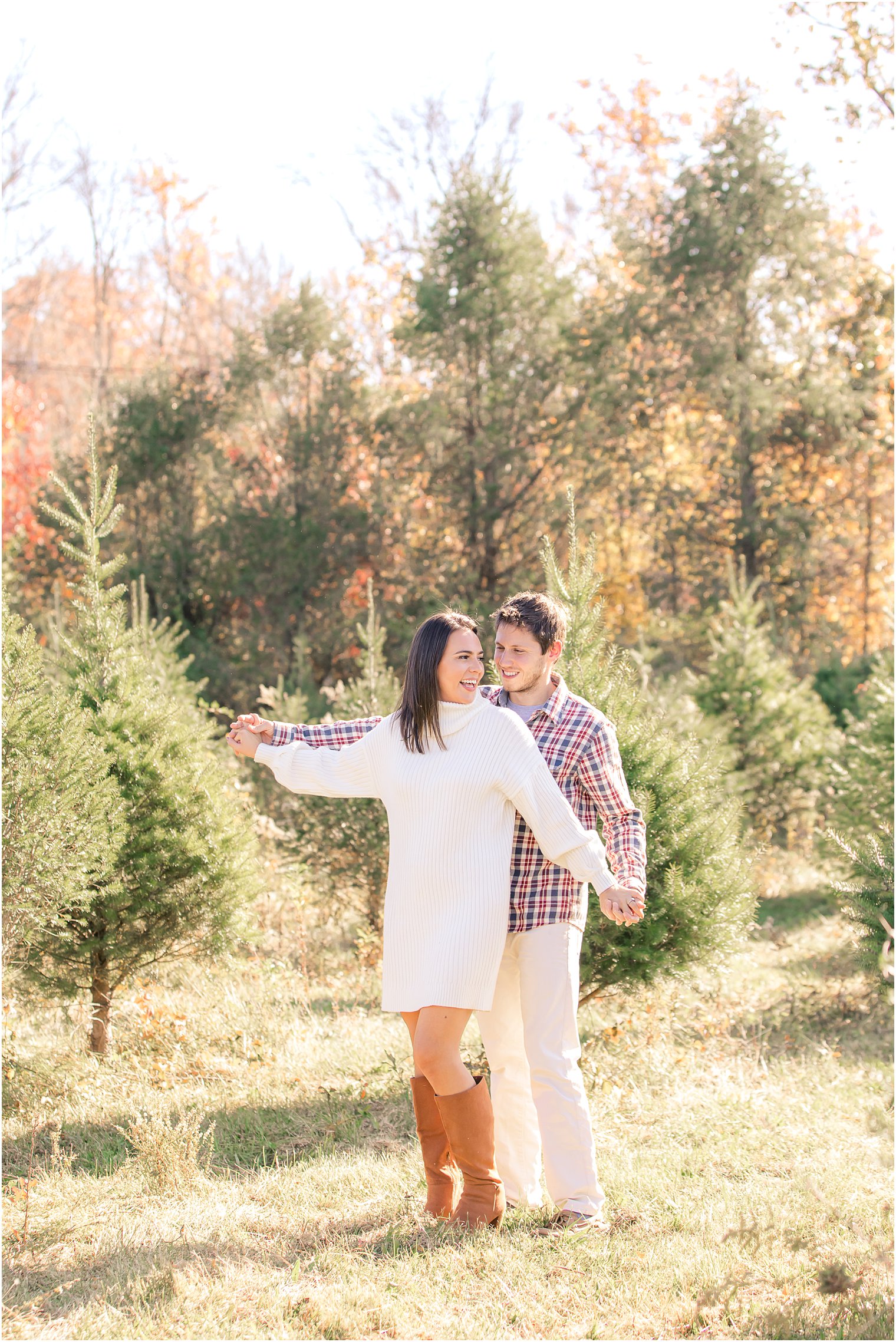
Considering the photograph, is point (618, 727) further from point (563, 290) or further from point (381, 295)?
point (381, 295)

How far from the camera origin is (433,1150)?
353cm

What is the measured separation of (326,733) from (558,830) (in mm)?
929

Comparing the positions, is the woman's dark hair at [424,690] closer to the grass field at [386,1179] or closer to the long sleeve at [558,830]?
the long sleeve at [558,830]

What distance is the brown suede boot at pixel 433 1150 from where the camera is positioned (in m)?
3.50

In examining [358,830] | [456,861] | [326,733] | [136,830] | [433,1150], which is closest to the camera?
[456,861]

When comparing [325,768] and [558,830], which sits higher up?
[325,768]

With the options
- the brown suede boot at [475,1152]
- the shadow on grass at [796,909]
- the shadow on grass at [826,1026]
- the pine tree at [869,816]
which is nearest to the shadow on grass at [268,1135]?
the brown suede boot at [475,1152]

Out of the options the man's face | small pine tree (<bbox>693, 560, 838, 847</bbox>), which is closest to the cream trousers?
the man's face

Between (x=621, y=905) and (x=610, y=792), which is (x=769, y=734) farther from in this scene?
(x=621, y=905)

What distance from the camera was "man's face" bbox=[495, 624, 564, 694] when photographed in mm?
3672

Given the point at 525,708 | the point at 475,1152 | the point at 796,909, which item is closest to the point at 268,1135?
the point at 475,1152

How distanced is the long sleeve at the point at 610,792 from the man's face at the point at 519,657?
0.28 metres

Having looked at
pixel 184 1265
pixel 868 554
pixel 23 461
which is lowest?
pixel 184 1265

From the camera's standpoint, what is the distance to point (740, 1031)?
243 inches
